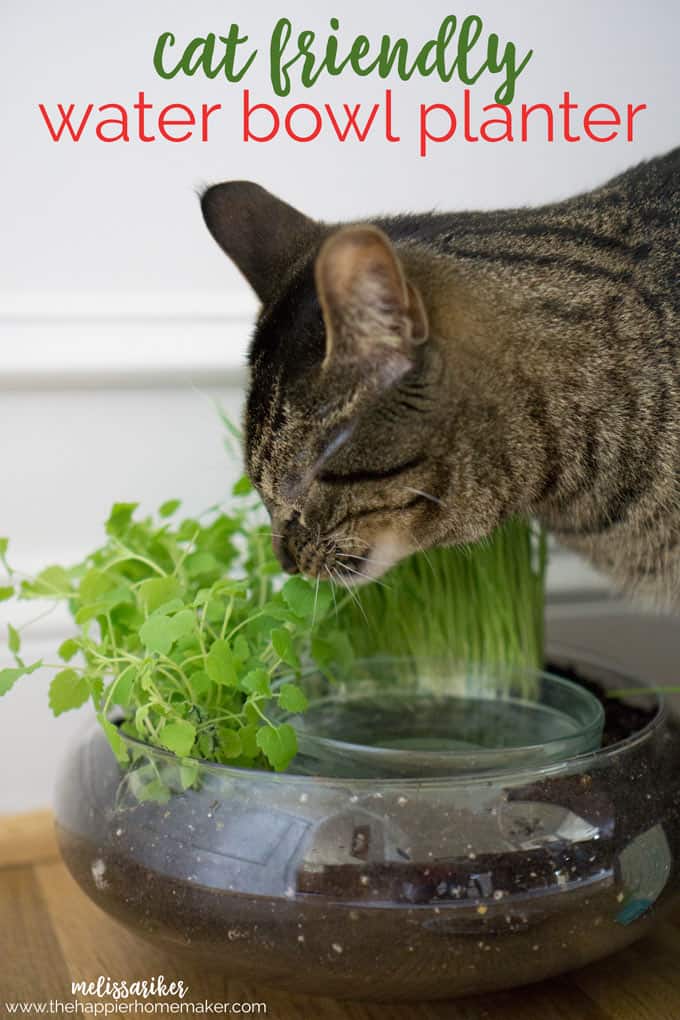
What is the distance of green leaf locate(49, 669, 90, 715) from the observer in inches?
33.7

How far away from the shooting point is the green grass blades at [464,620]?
105 cm

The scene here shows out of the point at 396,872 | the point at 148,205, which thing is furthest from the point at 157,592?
the point at 148,205

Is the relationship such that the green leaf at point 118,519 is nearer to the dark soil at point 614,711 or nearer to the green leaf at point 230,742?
the green leaf at point 230,742

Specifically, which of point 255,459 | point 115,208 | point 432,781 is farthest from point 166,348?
point 432,781

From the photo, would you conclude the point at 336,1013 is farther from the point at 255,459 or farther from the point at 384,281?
the point at 384,281

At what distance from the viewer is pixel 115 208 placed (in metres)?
1.16

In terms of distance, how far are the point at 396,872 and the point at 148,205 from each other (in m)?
0.79

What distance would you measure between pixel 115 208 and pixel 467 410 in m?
0.58

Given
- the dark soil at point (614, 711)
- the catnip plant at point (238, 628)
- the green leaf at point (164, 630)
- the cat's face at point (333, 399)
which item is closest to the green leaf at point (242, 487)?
the catnip plant at point (238, 628)

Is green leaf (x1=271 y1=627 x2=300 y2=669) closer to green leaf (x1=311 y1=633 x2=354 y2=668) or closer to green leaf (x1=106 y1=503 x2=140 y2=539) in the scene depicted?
green leaf (x1=311 y1=633 x2=354 y2=668)

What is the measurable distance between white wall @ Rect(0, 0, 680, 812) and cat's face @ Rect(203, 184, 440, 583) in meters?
0.32

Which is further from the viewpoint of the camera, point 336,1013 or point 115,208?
point 115,208

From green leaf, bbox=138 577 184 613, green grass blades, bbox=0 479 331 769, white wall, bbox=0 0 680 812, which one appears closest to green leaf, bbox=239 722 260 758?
green grass blades, bbox=0 479 331 769

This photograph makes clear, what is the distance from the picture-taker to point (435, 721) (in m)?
1.00
